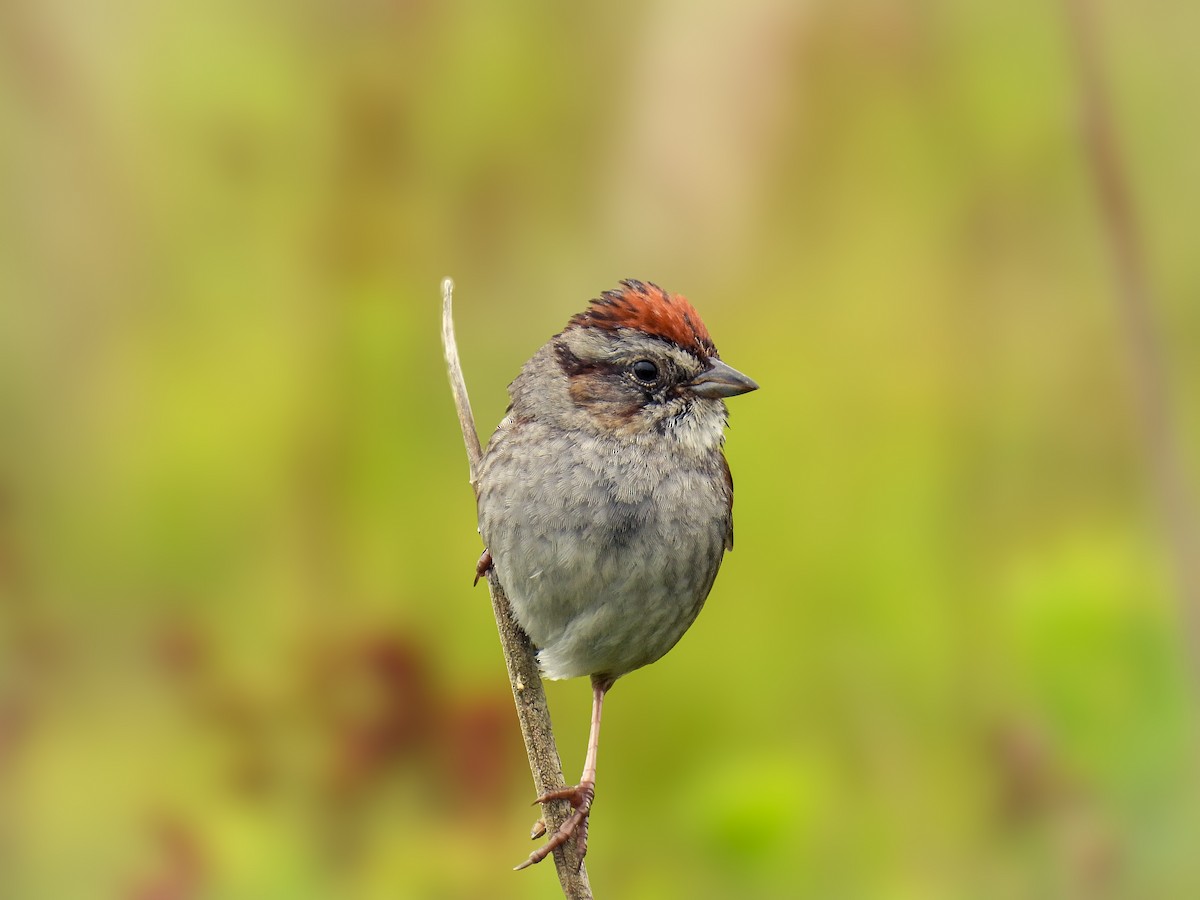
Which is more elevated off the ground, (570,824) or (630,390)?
(630,390)

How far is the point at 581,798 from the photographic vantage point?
203cm

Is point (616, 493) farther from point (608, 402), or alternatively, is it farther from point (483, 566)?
point (483, 566)

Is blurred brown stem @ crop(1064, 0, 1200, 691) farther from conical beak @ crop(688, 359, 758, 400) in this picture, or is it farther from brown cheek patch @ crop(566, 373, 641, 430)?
brown cheek patch @ crop(566, 373, 641, 430)

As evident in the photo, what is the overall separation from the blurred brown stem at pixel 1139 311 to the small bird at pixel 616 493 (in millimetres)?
481

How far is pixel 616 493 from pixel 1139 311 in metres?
0.69

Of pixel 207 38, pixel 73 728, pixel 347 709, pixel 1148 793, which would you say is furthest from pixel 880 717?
pixel 207 38

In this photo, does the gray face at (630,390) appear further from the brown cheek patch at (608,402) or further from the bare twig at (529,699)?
the bare twig at (529,699)

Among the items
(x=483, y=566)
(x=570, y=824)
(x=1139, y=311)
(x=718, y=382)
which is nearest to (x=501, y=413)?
(x=483, y=566)

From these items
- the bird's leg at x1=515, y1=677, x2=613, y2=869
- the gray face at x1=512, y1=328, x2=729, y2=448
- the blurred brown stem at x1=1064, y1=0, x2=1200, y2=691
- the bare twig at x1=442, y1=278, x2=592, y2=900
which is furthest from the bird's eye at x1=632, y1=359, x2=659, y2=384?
the blurred brown stem at x1=1064, y1=0, x2=1200, y2=691

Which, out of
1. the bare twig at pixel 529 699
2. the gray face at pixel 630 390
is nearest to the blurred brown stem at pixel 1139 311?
the gray face at pixel 630 390

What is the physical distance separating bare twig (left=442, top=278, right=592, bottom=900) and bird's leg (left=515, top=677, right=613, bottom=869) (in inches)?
0.4

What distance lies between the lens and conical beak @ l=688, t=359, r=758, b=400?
1.91 metres

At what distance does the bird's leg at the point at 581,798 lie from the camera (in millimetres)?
1780

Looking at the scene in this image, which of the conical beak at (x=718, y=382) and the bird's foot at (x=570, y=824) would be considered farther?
the conical beak at (x=718, y=382)
